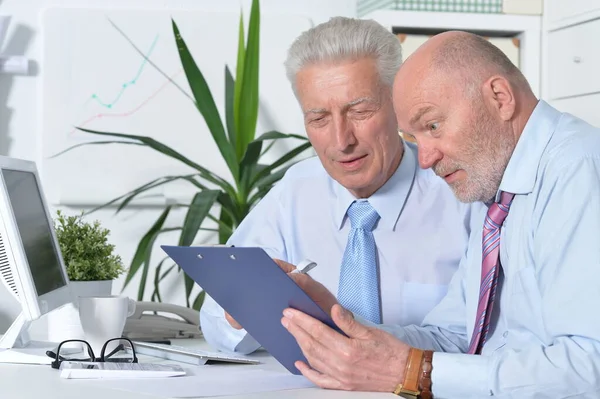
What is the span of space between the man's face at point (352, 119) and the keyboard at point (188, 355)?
48 cm

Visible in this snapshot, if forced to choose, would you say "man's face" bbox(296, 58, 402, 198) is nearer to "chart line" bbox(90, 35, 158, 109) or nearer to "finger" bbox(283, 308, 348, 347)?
"finger" bbox(283, 308, 348, 347)

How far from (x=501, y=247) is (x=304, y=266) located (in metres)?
0.35

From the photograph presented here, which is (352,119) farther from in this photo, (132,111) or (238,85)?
(132,111)

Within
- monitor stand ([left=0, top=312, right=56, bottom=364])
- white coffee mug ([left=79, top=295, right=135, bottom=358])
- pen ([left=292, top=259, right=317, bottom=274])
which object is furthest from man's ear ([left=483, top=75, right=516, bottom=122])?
monitor stand ([left=0, top=312, right=56, bottom=364])

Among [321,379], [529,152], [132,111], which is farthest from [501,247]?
[132,111]

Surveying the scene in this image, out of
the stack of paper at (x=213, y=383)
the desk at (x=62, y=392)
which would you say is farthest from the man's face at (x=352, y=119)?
the desk at (x=62, y=392)

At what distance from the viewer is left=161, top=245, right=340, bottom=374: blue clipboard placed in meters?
1.41

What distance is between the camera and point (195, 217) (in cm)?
306

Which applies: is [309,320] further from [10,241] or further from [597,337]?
[10,241]

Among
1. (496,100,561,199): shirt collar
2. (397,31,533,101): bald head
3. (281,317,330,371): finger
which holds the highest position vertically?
(397,31,533,101): bald head

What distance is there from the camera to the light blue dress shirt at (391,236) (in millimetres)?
2002

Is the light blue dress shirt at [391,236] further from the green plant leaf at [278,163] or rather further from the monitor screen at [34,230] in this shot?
the green plant leaf at [278,163]

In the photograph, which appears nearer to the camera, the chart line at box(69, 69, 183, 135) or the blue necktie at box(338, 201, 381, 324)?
the blue necktie at box(338, 201, 381, 324)

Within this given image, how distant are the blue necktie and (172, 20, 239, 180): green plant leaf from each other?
1.27 m
